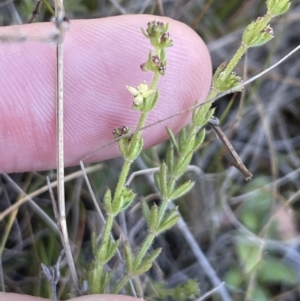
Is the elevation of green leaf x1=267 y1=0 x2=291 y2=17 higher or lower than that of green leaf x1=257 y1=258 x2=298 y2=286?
higher

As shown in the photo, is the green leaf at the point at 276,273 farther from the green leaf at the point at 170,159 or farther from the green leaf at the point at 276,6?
the green leaf at the point at 276,6

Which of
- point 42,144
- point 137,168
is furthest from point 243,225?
point 42,144

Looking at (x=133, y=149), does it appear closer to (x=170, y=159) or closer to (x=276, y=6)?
(x=170, y=159)

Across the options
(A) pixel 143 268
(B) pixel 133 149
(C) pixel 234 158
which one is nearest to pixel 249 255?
(C) pixel 234 158

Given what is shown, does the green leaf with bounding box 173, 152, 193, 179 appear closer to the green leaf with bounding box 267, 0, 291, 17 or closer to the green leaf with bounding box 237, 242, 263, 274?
the green leaf with bounding box 267, 0, 291, 17

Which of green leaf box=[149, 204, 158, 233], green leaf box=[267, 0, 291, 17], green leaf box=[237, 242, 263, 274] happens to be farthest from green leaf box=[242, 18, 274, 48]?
green leaf box=[237, 242, 263, 274]

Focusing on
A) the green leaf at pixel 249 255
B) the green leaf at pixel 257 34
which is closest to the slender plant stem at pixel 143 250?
the green leaf at pixel 257 34

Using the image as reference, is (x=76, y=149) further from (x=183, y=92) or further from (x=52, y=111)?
(x=183, y=92)
